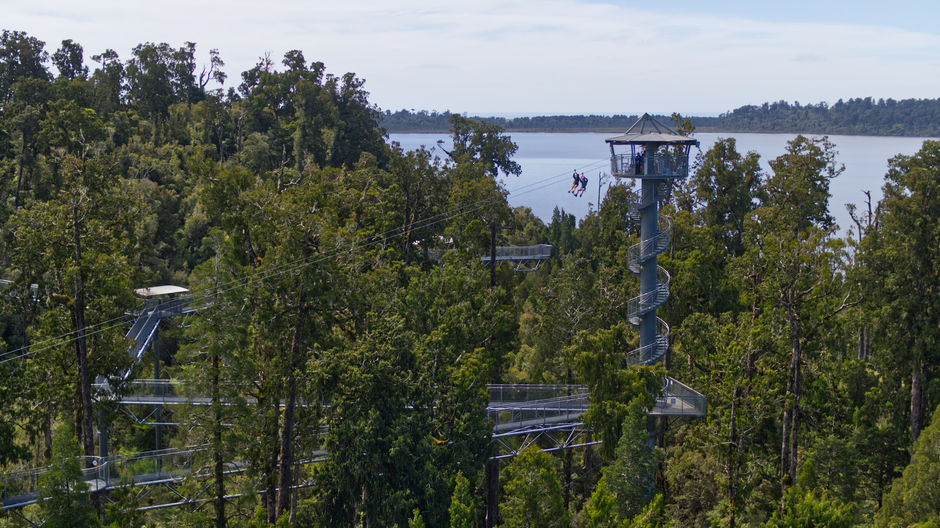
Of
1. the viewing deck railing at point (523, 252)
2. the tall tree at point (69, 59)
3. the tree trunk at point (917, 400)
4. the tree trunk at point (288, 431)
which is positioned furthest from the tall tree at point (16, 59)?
the tree trunk at point (917, 400)

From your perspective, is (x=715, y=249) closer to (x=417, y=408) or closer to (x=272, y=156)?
(x=417, y=408)

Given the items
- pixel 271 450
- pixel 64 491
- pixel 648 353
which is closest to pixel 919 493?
pixel 648 353

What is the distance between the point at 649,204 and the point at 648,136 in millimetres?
2450

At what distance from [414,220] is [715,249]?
14.0 meters

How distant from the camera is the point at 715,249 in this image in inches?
1473

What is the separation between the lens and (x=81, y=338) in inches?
907

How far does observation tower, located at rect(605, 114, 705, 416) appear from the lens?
29.6 metres

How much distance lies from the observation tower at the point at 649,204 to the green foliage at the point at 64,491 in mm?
18482

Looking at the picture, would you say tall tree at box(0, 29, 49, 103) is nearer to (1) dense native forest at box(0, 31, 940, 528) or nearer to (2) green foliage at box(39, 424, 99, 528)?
(1) dense native forest at box(0, 31, 940, 528)

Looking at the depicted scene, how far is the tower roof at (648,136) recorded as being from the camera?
29203 mm

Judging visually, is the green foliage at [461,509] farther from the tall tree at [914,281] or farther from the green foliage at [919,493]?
the tall tree at [914,281]

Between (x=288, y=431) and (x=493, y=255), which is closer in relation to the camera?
(x=288, y=431)

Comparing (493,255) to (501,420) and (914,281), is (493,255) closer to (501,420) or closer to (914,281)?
(501,420)

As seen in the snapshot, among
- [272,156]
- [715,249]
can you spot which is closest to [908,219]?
[715,249]
